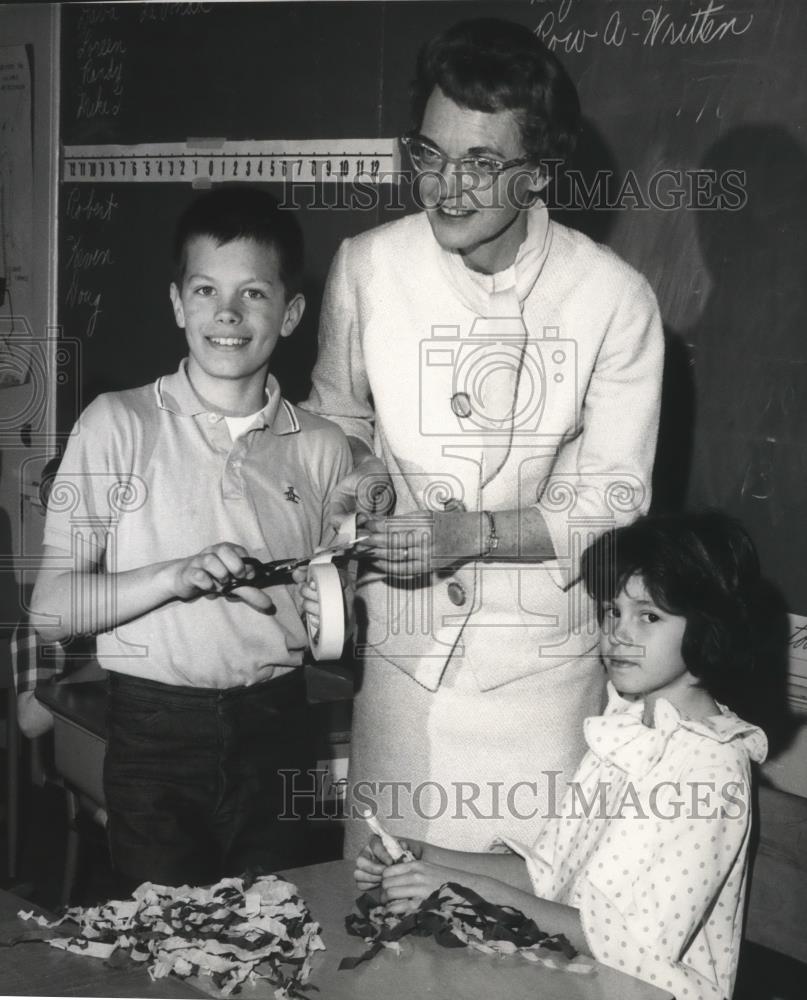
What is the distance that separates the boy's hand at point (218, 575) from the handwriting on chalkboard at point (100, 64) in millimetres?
762

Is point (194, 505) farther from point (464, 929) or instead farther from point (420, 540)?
point (464, 929)

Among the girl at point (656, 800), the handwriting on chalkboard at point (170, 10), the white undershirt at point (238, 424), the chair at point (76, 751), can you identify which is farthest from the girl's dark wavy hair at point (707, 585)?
the handwriting on chalkboard at point (170, 10)

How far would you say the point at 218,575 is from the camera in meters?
1.75

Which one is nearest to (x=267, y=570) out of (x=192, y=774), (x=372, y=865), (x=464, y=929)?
(x=192, y=774)

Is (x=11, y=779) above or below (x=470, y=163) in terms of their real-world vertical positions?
below

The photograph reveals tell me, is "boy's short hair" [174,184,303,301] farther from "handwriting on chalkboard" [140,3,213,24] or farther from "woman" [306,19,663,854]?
"handwriting on chalkboard" [140,3,213,24]

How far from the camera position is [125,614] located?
Answer: 1777mm

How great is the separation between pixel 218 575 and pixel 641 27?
3.42ft

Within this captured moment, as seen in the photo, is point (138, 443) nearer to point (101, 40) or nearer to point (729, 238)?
point (101, 40)

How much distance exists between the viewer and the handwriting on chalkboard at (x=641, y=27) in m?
1.85

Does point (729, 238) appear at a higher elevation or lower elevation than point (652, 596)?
higher

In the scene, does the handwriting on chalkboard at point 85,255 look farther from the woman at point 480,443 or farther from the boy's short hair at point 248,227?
the woman at point 480,443

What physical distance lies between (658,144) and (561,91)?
10.3 inches

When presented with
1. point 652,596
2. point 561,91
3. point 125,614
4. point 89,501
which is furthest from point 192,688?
point 561,91
